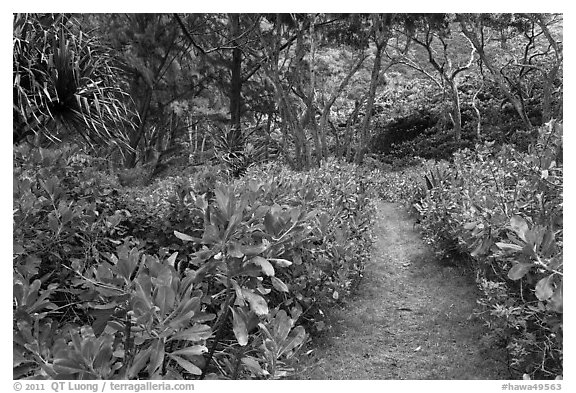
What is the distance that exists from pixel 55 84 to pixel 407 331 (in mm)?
3166

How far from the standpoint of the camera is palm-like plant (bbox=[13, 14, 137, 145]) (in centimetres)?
282

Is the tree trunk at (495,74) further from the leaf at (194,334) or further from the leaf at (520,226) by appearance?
the leaf at (194,334)

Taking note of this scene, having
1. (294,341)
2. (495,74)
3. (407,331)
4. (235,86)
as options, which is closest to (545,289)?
(294,341)

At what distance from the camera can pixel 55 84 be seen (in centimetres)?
303

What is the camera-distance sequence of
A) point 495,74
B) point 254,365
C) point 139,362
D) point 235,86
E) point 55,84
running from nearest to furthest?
point 139,362 → point 254,365 → point 55,84 → point 495,74 → point 235,86

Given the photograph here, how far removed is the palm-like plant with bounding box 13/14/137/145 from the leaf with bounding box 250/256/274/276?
175cm

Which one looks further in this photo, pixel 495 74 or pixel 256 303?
pixel 495 74

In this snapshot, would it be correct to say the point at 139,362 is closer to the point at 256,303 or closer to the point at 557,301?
the point at 256,303

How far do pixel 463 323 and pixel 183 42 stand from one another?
11230mm

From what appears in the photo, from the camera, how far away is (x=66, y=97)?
312cm

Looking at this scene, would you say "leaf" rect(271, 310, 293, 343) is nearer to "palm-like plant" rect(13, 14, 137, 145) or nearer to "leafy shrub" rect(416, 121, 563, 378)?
"leafy shrub" rect(416, 121, 563, 378)
